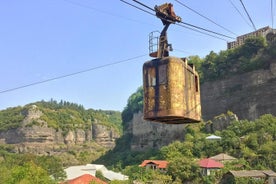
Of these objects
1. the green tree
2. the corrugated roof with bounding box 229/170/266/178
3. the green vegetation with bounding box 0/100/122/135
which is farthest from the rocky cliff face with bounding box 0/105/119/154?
the corrugated roof with bounding box 229/170/266/178

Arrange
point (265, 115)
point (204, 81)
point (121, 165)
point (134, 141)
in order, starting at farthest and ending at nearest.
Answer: point (134, 141)
point (121, 165)
point (204, 81)
point (265, 115)

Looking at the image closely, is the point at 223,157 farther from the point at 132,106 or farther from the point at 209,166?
the point at 132,106

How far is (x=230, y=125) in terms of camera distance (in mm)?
52938

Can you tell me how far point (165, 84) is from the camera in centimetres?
855

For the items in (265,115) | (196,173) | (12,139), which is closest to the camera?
(196,173)

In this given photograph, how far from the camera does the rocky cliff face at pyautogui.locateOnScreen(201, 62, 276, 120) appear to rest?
174ft

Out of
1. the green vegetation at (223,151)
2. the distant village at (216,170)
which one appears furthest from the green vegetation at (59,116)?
the distant village at (216,170)

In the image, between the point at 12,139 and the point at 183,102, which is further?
the point at 12,139

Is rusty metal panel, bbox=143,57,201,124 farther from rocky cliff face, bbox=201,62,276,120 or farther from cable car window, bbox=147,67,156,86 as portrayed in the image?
rocky cliff face, bbox=201,62,276,120

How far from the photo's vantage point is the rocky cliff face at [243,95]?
5309 centimetres

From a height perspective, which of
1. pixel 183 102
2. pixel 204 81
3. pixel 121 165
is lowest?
pixel 121 165

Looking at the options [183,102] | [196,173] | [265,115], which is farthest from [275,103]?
[183,102]

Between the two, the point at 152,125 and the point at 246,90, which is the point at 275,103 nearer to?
the point at 246,90

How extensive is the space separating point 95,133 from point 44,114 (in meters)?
21.3
